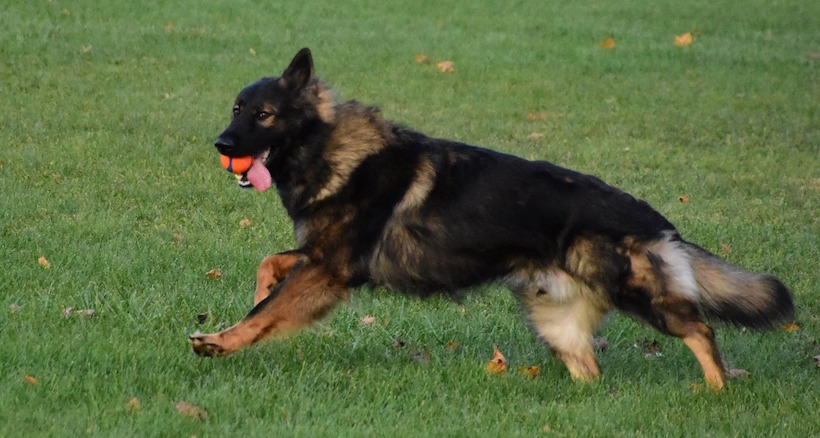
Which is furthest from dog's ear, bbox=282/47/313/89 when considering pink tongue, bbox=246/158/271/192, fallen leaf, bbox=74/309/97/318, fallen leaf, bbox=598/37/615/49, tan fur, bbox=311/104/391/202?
fallen leaf, bbox=598/37/615/49

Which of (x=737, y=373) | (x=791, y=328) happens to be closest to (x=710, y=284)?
(x=737, y=373)

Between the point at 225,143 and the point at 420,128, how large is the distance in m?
7.32

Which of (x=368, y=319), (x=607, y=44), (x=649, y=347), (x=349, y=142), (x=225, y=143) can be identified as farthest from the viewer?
(x=607, y=44)

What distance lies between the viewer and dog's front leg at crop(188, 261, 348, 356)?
5387 mm

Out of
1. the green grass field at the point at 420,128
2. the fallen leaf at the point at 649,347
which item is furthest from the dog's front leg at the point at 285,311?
the fallen leaf at the point at 649,347

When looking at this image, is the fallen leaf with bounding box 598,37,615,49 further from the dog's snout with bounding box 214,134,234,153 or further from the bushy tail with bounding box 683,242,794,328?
the dog's snout with bounding box 214,134,234,153

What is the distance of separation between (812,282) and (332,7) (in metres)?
12.3

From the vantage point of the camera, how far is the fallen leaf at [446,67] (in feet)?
52.1

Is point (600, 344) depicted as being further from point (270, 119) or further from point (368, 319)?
point (270, 119)

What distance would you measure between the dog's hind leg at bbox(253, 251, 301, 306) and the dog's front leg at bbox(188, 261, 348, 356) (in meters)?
0.21

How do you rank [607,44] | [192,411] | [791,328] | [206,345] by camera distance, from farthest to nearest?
[607,44] < [791,328] < [206,345] < [192,411]

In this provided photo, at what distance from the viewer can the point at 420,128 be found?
1283 cm

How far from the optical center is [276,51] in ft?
51.9

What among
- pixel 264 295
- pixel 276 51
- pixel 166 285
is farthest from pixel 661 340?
pixel 276 51
